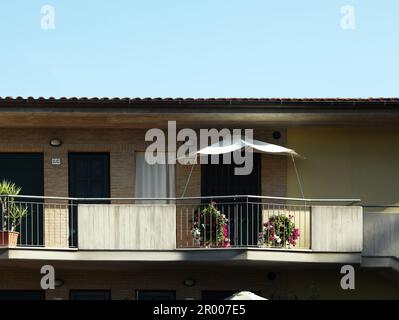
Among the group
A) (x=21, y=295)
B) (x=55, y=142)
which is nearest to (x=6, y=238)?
(x=21, y=295)

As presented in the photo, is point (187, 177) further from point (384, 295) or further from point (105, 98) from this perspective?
point (384, 295)

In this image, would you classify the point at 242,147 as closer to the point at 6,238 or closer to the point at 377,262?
the point at 377,262

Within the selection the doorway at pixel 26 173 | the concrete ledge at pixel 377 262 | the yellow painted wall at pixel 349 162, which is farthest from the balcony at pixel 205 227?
the yellow painted wall at pixel 349 162

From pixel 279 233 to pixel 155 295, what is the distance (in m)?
3.63

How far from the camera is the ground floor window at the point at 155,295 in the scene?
74.0 ft

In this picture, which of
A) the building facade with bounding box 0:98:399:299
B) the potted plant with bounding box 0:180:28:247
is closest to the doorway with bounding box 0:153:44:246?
the building facade with bounding box 0:98:399:299

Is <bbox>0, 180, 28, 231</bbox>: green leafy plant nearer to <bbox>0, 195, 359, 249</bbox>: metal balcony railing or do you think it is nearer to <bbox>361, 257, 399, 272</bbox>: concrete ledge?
<bbox>0, 195, 359, 249</bbox>: metal balcony railing

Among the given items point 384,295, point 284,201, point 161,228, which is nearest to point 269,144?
point 284,201

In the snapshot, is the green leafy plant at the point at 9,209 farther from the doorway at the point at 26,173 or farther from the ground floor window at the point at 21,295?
the ground floor window at the point at 21,295

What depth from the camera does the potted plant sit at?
20609 mm

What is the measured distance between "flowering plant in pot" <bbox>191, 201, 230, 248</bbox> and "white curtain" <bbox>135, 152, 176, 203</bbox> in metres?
1.99

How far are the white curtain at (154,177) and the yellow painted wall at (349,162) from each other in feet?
9.48

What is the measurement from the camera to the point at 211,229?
2095 centimetres

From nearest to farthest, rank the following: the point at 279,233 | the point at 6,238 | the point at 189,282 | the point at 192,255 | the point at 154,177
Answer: the point at 6,238 < the point at 192,255 < the point at 279,233 < the point at 189,282 < the point at 154,177
